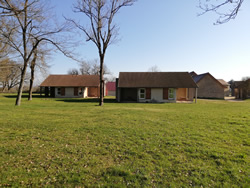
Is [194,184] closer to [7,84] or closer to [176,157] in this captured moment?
[176,157]

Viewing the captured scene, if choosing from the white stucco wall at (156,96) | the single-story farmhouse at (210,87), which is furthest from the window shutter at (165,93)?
the single-story farmhouse at (210,87)

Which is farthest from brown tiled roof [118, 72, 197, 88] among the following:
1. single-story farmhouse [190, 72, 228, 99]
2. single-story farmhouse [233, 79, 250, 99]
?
single-story farmhouse [233, 79, 250, 99]

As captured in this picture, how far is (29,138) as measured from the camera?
5641 mm

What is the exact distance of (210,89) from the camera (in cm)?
3559

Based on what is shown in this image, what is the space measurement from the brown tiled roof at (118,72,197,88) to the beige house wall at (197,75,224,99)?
→ 40.0 ft

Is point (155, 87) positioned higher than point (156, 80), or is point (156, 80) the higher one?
point (156, 80)

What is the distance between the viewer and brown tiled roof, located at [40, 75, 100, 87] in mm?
32609

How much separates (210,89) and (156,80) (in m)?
18.3

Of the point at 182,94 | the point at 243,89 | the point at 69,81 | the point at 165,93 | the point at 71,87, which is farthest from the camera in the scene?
the point at 243,89

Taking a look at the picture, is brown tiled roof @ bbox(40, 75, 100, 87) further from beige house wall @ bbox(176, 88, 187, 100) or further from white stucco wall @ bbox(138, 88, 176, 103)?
beige house wall @ bbox(176, 88, 187, 100)

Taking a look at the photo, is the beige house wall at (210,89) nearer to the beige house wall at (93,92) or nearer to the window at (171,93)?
the window at (171,93)

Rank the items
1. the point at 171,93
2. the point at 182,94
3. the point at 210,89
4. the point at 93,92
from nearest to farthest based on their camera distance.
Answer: the point at 171,93 → the point at 182,94 → the point at 93,92 → the point at 210,89

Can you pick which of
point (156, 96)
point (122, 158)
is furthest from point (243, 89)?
point (122, 158)

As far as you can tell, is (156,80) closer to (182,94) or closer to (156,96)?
(156,96)
